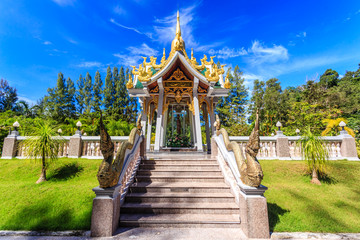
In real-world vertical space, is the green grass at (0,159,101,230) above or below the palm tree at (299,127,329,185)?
below

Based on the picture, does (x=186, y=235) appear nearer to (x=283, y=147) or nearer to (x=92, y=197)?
(x=92, y=197)

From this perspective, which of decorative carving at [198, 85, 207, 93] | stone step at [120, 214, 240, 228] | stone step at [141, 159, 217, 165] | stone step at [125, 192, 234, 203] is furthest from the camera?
decorative carving at [198, 85, 207, 93]

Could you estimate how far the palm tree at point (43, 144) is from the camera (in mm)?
5781

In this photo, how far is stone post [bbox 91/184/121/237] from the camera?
3.16 m

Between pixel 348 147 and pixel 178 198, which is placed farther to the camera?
pixel 348 147

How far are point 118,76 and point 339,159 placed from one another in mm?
36349

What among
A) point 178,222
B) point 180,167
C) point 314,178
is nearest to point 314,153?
point 314,178

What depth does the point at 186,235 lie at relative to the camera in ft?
10.4

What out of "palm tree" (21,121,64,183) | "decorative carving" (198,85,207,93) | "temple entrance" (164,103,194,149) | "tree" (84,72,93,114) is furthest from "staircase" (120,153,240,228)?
"tree" (84,72,93,114)

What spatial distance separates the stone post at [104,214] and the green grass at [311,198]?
340cm

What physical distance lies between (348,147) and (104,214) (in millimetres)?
9955

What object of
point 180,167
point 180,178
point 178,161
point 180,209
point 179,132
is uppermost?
point 179,132

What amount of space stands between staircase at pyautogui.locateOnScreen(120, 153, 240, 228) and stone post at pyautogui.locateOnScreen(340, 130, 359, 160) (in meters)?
6.57

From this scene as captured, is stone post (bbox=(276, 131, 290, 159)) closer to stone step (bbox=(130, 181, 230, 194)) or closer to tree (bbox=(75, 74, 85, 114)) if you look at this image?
stone step (bbox=(130, 181, 230, 194))
